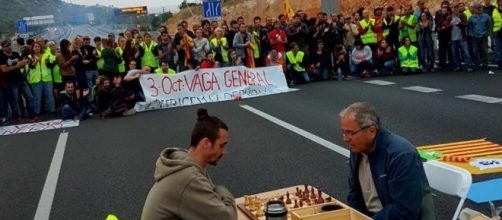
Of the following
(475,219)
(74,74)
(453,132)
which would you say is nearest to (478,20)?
(453,132)

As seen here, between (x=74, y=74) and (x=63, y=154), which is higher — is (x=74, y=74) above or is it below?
above

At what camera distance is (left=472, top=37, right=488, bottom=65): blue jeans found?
17047 mm

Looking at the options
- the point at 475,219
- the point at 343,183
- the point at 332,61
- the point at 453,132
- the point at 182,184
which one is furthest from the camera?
the point at 332,61

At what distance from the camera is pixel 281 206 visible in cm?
409

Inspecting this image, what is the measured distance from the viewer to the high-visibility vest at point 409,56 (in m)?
17.6

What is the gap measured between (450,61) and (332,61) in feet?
10.8

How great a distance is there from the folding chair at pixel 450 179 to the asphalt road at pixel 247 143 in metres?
1.36

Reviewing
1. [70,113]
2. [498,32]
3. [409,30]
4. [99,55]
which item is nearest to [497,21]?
[498,32]

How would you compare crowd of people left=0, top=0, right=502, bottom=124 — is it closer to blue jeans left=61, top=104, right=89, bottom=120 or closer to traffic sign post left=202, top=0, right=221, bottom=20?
blue jeans left=61, top=104, right=89, bottom=120

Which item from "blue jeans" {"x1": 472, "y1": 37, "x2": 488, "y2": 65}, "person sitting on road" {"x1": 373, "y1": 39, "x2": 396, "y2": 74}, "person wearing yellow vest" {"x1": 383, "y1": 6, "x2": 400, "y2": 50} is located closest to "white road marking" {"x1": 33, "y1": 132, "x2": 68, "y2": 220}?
"person sitting on road" {"x1": 373, "y1": 39, "x2": 396, "y2": 74}

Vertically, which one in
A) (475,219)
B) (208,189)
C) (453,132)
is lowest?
(453,132)

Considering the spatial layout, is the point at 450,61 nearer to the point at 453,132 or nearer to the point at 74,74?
the point at 453,132

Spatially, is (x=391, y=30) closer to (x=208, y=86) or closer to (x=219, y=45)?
(x=219, y=45)

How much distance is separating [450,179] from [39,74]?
496 inches
